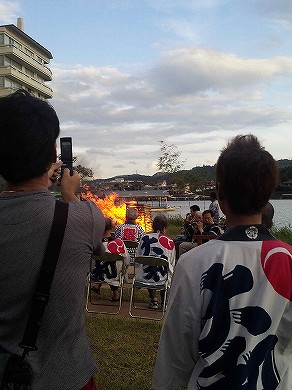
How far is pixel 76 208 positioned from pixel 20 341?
51 cm

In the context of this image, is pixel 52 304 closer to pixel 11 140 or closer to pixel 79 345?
pixel 79 345

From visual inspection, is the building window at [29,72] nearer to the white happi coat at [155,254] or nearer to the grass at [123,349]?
the white happi coat at [155,254]

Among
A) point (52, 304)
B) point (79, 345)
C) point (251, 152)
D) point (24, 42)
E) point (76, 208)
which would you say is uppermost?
point (24, 42)

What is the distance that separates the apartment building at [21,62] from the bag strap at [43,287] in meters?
45.6

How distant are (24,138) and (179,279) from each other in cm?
84

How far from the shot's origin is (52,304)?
161cm

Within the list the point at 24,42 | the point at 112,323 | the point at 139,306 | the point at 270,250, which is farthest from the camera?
the point at 24,42

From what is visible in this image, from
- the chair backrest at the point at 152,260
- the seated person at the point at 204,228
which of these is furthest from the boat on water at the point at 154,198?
the chair backrest at the point at 152,260

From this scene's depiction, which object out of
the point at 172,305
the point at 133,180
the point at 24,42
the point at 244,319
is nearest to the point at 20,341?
the point at 172,305

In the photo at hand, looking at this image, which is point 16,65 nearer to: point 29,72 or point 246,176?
point 29,72

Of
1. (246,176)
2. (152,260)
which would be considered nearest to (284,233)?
(152,260)

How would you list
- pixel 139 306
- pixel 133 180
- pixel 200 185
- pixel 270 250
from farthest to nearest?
pixel 133 180
pixel 200 185
pixel 139 306
pixel 270 250

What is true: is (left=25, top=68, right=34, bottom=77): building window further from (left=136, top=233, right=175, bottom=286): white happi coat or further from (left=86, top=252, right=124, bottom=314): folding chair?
(left=136, top=233, right=175, bottom=286): white happi coat

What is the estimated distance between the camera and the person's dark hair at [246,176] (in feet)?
6.05
